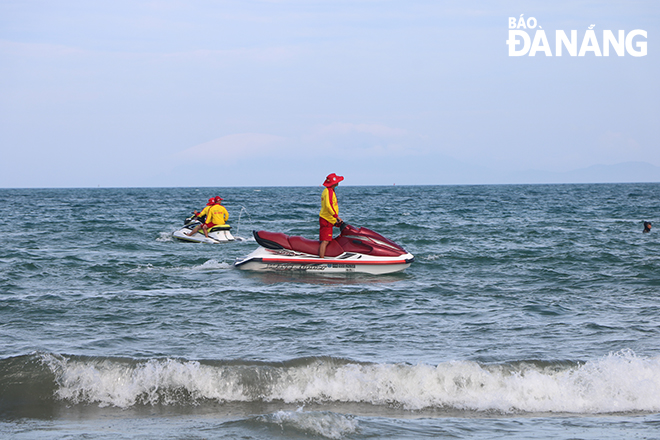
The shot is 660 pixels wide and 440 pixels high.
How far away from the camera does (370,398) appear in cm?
627

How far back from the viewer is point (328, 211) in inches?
476

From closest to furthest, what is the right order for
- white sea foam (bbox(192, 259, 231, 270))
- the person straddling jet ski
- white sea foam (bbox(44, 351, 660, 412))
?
white sea foam (bbox(44, 351, 660, 412)) → white sea foam (bbox(192, 259, 231, 270)) → the person straddling jet ski

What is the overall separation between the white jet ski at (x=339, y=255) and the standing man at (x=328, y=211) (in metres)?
0.18

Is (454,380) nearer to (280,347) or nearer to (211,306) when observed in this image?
(280,347)

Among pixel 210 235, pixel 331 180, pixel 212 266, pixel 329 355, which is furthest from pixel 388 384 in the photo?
pixel 210 235

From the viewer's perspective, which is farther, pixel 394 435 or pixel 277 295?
pixel 277 295

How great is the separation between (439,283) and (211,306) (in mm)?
4609

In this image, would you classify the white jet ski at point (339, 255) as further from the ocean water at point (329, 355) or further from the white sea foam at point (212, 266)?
the white sea foam at point (212, 266)

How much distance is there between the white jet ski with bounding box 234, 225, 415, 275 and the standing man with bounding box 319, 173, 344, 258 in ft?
0.59

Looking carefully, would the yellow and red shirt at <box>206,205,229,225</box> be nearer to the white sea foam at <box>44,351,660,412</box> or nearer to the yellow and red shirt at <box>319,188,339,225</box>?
the yellow and red shirt at <box>319,188,339,225</box>

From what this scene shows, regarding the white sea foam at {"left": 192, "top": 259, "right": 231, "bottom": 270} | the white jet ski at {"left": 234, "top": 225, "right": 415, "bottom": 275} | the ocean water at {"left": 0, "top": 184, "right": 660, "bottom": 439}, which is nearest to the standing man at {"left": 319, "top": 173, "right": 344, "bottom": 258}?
the white jet ski at {"left": 234, "top": 225, "right": 415, "bottom": 275}

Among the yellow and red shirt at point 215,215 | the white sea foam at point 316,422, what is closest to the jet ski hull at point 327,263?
the yellow and red shirt at point 215,215

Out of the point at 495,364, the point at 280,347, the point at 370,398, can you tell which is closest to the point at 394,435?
the point at 370,398

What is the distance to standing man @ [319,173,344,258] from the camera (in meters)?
11.8
